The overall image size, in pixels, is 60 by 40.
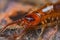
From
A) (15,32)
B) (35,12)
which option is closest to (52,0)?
(35,12)

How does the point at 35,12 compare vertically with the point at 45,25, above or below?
above

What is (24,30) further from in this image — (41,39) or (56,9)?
(56,9)

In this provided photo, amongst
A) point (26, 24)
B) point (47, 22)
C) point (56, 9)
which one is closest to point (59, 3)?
point (56, 9)

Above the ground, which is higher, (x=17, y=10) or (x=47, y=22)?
(x=17, y=10)

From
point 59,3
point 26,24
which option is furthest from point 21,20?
point 59,3

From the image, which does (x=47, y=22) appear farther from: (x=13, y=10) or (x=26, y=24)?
(x=13, y=10)

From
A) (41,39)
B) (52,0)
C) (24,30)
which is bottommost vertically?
(41,39)
